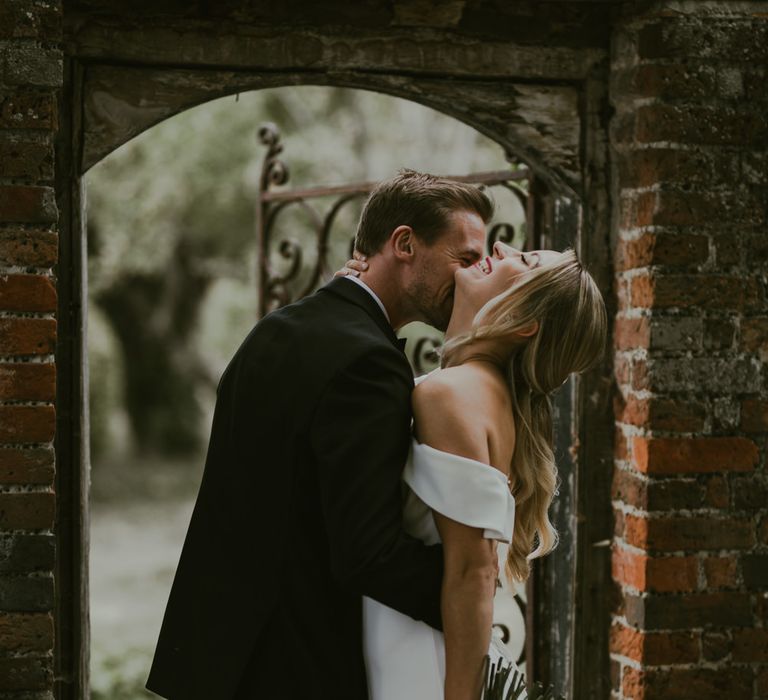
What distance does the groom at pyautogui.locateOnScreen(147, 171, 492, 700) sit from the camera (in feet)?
7.45

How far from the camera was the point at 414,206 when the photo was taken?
264 centimetres

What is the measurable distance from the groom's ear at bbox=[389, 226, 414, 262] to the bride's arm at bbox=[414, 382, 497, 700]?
1.30ft

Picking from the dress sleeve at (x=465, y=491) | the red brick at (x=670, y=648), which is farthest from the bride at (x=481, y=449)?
the red brick at (x=670, y=648)

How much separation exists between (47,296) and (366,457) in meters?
1.03

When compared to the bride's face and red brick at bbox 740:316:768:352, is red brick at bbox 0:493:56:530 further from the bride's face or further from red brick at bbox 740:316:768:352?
red brick at bbox 740:316:768:352

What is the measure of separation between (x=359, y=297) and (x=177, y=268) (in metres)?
15.7

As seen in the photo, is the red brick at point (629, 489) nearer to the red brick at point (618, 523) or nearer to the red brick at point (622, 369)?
the red brick at point (618, 523)

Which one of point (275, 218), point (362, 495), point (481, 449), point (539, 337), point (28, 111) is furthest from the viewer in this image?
point (275, 218)

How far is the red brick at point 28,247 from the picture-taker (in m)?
2.78

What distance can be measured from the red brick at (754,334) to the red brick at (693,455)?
0.27 m

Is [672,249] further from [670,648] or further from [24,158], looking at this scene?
[24,158]

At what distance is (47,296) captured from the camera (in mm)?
2807

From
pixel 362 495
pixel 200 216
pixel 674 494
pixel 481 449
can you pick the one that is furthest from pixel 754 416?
pixel 200 216

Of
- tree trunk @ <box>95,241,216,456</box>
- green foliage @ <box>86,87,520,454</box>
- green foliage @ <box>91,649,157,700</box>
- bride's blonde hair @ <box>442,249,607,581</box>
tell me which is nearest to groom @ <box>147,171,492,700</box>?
bride's blonde hair @ <box>442,249,607,581</box>
